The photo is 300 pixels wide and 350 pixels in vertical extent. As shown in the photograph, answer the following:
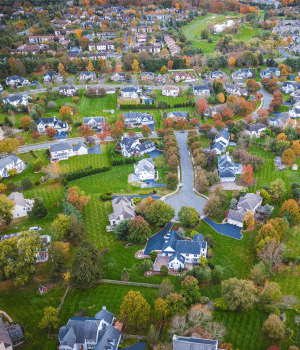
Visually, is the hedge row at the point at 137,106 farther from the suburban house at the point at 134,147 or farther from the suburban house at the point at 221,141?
the suburban house at the point at 221,141

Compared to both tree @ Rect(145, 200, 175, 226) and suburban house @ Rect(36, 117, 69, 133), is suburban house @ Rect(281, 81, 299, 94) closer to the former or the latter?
suburban house @ Rect(36, 117, 69, 133)

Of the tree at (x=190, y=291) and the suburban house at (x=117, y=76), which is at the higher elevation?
the suburban house at (x=117, y=76)

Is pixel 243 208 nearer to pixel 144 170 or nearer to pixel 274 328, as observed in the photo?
pixel 144 170

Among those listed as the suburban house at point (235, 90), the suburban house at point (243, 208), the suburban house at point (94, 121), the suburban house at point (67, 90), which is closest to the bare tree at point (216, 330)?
the suburban house at point (243, 208)

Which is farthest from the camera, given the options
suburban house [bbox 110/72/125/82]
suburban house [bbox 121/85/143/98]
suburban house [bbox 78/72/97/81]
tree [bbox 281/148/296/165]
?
suburban house [bbox 78/72/97/81]

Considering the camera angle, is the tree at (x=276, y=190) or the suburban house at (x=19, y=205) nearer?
the suburban house at (x=19, y=205)

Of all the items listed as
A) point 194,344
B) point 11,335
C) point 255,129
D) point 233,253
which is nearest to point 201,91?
point 255,129

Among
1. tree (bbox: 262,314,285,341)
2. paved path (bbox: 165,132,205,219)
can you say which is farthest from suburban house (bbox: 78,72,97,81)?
tree (bbox: 262,314,285,341)
